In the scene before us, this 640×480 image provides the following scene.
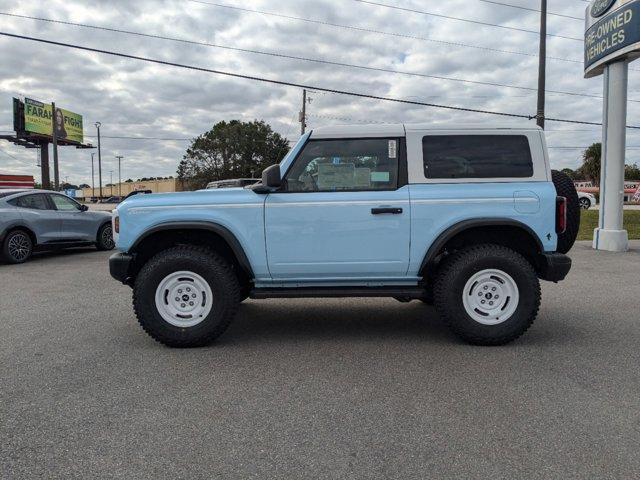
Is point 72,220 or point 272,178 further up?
point 272,178

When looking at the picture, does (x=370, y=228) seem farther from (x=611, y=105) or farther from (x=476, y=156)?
(x=611, y=105)

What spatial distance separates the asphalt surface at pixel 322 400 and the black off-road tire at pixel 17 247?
5.39 m

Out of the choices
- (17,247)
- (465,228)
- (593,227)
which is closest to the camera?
(465,228)

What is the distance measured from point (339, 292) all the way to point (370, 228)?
0.65 meters

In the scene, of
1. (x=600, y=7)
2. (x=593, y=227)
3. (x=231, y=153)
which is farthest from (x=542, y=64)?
(x=231, y=153)

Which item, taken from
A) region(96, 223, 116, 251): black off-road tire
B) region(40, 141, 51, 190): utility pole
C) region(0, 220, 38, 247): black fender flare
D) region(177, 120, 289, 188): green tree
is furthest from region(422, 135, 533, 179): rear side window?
region(177, 120, 289, 188): green tree

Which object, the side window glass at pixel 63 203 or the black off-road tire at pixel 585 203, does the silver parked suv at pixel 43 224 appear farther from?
the black off-road tire at pixel 585 203

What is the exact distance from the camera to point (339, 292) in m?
4.66

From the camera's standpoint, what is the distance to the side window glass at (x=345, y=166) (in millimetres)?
4738

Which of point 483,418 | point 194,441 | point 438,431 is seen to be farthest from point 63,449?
point 483,418

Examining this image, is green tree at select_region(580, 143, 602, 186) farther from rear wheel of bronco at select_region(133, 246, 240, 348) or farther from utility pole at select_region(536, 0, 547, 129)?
rear wheel of bronco at select_region(133, 246, 240, 348)

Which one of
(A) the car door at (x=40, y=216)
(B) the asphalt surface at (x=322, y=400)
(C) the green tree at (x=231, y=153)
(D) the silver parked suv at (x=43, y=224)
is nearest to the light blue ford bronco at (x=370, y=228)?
(B) the asphalt surface at (x=322, y=400)

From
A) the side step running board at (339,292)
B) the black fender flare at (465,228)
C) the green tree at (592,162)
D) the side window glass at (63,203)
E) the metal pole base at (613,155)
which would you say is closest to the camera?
the black fender flare at (465,228)

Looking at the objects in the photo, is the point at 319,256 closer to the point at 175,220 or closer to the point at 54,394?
the point at 175,220
